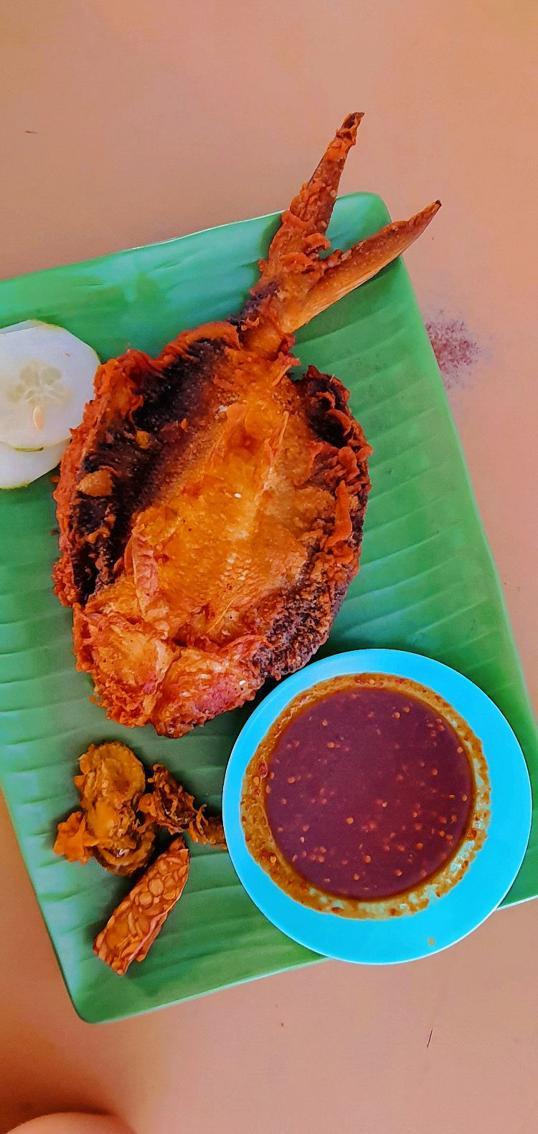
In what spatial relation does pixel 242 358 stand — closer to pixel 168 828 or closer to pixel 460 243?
pixel 460 243

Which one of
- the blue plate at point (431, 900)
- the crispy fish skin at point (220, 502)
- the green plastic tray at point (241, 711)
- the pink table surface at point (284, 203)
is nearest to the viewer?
the crispy fish skin at point (220, 502)

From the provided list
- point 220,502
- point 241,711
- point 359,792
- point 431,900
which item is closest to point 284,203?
point 220,502

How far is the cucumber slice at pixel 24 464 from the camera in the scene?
2.06m

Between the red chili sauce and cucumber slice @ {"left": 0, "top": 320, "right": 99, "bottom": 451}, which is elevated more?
cucumber slice @ {"left": 0, "top": 320, "right": 99, "bottom": 451}

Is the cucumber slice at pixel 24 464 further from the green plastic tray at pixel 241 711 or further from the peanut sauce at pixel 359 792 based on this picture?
the peanut sauce at pixel 359 792

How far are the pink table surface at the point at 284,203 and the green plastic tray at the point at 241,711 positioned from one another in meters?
0.23

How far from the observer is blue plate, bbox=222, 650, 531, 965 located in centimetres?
203

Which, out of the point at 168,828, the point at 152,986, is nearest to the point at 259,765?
the point at 168,828

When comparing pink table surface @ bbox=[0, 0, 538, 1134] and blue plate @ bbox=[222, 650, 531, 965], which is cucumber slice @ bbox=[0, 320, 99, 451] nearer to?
pink table surface @ bbox=[0, 0, 538, 1134]

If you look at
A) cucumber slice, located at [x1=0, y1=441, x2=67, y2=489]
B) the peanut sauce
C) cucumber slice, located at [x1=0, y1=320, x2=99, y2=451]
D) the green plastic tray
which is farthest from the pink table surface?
cucumber slice, located at [x1=0, y1=441, x2=67, y2=489]

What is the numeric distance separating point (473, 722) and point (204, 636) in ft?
2.60

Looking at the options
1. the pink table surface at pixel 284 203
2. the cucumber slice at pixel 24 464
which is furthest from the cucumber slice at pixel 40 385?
the pink table surface at pixel 284 203

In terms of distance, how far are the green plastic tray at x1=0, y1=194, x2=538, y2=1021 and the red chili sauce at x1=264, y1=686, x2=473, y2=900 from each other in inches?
8.8

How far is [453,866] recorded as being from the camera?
81.2 inches
